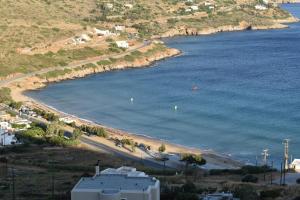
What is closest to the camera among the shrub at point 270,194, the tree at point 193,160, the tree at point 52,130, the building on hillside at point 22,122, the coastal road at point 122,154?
the shrub at point 270,194

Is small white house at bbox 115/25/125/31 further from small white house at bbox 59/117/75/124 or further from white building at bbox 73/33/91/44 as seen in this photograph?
small white house at bbox 59/117/75/124

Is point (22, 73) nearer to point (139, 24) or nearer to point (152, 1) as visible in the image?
point (139, 24)

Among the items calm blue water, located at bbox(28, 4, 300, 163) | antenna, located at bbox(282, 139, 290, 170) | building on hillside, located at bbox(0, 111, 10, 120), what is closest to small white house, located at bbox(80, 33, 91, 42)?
calm blue water, located at bbox(28, 4, 300, 163)

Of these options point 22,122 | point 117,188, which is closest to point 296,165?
point 117,188

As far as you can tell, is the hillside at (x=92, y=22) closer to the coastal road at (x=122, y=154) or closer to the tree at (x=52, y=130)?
the tree at (x=52, y=130)

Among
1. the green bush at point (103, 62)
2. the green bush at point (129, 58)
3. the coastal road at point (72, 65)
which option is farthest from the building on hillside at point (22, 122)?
the green bush at point (129, 58)

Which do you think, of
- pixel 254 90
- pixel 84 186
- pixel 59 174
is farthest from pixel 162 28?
pixel 84 186
